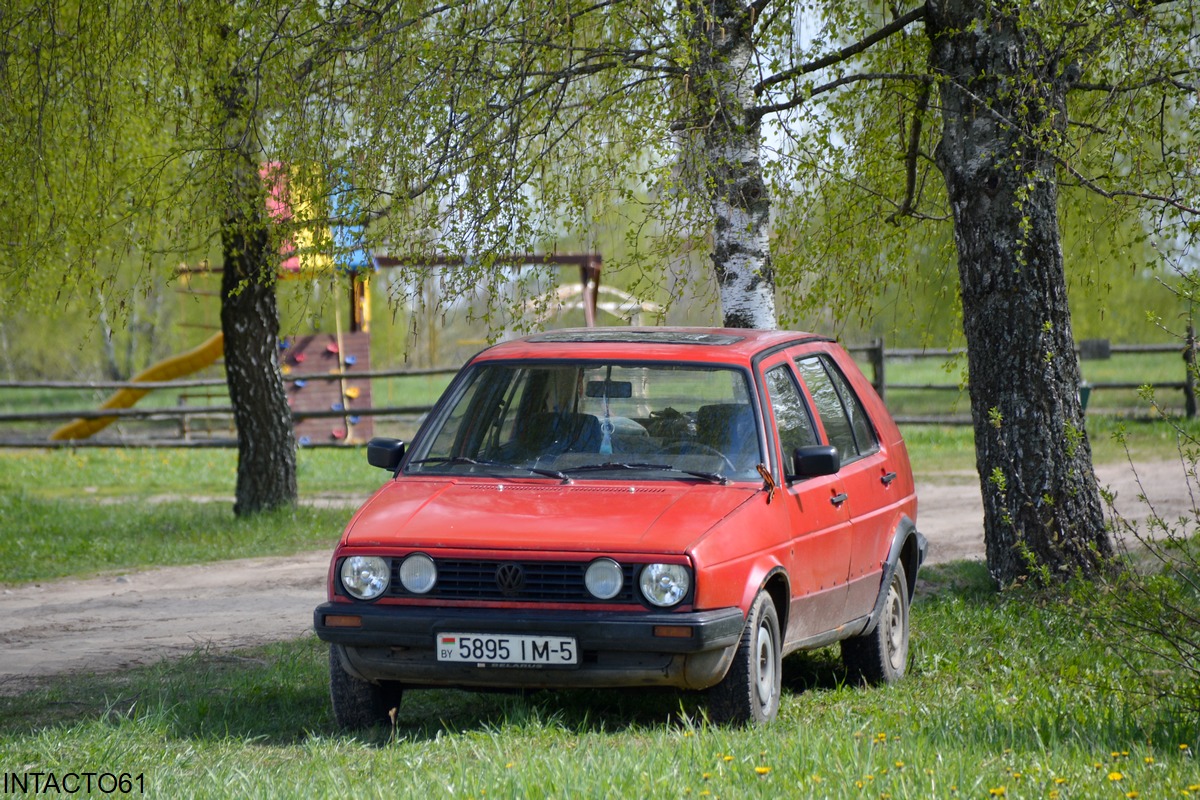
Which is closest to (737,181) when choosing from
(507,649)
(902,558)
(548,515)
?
(902,558)

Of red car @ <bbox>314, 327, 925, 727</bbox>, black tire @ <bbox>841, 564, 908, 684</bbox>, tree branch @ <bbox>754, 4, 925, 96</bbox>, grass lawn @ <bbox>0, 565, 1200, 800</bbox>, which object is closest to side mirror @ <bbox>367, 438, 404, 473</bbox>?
red car @ <bbox>314, 327, 925, 727</bbox>

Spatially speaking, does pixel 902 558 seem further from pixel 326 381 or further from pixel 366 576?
pixel 326 381

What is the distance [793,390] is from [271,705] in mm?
2794

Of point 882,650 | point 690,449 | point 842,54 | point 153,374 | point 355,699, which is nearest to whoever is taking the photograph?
point 355,699

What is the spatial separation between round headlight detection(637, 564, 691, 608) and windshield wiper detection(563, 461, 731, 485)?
694 millimetres

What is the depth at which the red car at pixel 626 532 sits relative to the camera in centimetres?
508

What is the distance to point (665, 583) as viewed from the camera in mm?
5055

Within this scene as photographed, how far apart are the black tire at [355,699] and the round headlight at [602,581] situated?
1094 mm

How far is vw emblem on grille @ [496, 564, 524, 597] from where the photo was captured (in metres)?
5.12

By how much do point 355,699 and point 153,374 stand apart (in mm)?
25265

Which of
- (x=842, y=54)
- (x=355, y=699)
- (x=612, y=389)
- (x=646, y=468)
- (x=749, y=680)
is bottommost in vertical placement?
(x=355, y=699)

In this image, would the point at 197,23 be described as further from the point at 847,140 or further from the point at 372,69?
the point at 847,140

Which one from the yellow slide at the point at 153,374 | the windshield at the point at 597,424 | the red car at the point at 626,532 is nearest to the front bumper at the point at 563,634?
the red car at the point at 626,532

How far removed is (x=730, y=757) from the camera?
4.55m
